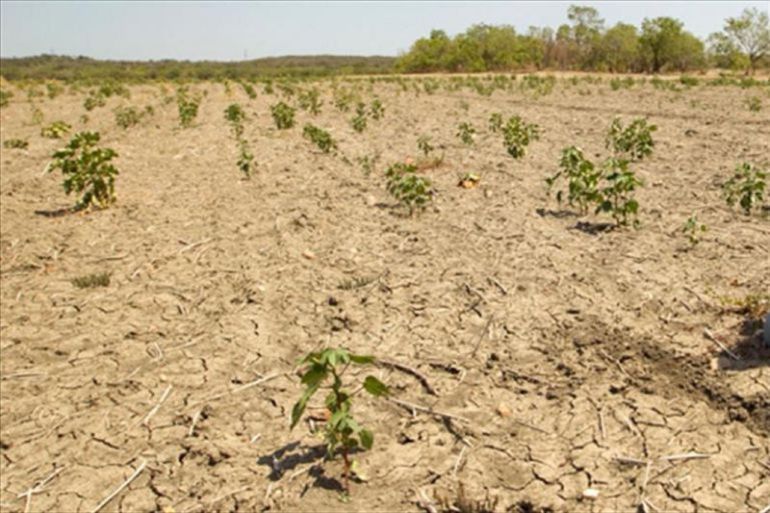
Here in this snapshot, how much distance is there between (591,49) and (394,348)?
7687cm

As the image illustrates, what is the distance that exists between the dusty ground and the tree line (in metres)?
64.5

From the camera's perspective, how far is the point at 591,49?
2896 inches

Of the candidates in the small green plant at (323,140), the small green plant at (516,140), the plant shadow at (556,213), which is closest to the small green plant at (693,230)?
the plant shadow at (556,213)

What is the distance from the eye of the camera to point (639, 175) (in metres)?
8.66

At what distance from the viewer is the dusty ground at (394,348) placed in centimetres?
300

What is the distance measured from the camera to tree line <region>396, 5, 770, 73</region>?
209ft

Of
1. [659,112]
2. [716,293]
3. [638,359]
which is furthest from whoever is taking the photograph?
[659,112]

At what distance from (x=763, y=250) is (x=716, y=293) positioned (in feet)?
3.66

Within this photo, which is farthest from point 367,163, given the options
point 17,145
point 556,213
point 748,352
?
point 17,145

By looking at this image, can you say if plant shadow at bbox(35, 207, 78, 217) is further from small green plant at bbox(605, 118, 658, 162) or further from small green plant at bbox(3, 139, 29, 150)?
small green plant at bbox(605, 118, 658, 162)

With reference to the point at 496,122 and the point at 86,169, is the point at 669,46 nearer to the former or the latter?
the point at 496,122

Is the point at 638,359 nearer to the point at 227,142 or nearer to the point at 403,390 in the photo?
the point at 403,390

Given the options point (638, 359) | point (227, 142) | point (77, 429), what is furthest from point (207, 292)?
point (227, 142)

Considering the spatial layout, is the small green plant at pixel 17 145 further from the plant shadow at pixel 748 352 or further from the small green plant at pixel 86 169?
the plant shadow at pixel 748 352
